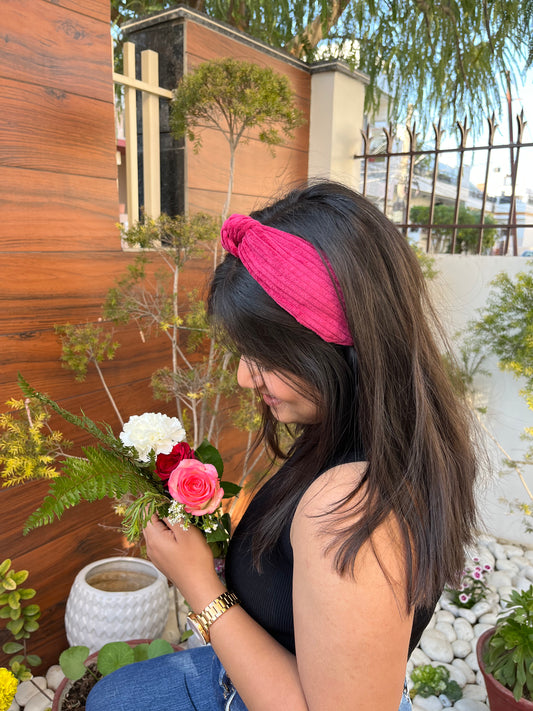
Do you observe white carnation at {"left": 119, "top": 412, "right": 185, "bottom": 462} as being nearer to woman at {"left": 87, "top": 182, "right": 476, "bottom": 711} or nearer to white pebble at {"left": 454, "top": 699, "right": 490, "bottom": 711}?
woman at {"left": 87, "top": 182, "right": 476, "bottom": 711}

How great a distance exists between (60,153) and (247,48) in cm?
155

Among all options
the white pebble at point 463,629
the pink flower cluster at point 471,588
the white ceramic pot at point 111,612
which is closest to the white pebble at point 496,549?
the pink flower cluster at point 471,588

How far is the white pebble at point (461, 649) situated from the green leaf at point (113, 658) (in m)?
1.55

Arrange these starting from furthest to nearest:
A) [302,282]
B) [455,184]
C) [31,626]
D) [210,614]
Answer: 1. [455,184]
2. [31,626]
3. [210,614]
4. [302,282]

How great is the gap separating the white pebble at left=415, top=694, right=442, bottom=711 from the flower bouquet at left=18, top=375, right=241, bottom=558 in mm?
1479

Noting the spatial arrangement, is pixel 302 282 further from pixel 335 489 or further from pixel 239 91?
pixel 239 91

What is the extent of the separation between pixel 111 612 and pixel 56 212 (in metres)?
1.45

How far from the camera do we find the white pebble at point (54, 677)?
7.02ft

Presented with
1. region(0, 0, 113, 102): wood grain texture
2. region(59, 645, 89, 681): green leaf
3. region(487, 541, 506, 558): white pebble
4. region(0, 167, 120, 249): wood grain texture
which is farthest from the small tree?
region(487, 541, 506, 558): white pebble

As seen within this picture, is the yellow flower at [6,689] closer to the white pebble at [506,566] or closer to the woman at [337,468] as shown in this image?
the woman at [337,468]

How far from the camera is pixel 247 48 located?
297 cm

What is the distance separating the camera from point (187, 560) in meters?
1.01

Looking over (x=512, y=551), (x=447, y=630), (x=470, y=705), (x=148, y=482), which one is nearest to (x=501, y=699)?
(x=470, y=705)

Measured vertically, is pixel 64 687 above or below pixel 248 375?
below
